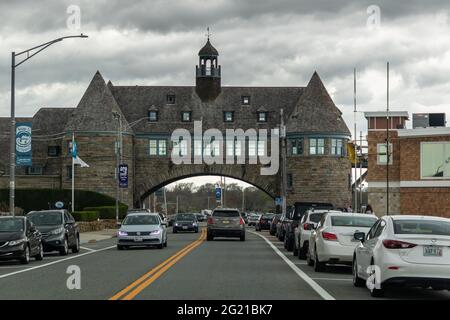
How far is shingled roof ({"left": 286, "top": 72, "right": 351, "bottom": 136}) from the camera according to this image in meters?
90.9

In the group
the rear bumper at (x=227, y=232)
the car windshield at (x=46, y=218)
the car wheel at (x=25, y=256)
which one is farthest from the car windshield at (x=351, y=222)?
the rear bumper at (x=227, y=232)

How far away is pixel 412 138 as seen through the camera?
65.9 m

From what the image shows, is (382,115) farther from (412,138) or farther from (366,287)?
Result: (366,287)

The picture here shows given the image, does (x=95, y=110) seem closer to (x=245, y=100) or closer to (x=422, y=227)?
(x=245, y=100)

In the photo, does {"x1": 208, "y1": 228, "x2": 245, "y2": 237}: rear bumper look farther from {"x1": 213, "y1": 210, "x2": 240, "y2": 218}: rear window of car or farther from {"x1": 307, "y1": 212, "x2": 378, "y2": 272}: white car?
{"x1": 307, "y1": 212, "x2": 378, "y2": 272}: white car

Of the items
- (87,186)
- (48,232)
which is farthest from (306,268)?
(87,186)

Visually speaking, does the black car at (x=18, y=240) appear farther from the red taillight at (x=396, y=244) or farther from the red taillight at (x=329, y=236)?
the red taillight at (x=396, y=244)

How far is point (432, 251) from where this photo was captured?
1595 cm

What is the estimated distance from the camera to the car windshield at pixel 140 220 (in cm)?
3634

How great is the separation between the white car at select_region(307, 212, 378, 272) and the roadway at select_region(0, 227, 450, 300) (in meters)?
0.38

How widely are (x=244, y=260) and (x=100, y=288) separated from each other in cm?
1030

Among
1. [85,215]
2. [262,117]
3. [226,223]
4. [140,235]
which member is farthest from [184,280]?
[262,117]

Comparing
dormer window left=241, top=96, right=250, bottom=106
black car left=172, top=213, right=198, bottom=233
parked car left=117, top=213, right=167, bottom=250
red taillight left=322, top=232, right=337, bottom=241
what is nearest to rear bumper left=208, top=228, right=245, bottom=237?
parked car left=117, top=213, right=167, bottom=250

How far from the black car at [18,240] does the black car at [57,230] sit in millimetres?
2815
